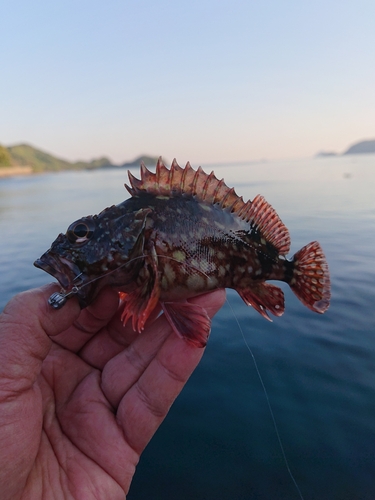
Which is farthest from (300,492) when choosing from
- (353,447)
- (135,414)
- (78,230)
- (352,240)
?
(352,240)

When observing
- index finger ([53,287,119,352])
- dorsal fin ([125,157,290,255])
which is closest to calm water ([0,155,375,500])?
index finger ([53,287,119,352])

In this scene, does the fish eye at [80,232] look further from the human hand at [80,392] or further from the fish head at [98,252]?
the human hand at [80,392]

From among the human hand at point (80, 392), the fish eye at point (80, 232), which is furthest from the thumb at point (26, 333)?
the fish eye at point (80, 232)

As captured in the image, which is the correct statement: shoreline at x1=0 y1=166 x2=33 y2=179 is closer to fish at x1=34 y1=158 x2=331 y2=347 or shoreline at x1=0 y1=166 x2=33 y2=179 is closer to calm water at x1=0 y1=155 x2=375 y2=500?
calm water at x1=0 y1=155 x2=375 y2=500

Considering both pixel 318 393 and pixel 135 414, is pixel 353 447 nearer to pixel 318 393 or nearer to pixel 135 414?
pixel 318 393

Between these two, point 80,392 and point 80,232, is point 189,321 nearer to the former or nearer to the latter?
point 80,232

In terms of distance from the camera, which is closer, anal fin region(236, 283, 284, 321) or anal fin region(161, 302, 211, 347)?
anal fin region(161, 302, 211, 347)
